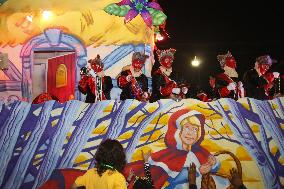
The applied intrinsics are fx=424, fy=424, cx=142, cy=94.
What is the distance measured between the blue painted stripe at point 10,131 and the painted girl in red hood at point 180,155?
64.5 inches

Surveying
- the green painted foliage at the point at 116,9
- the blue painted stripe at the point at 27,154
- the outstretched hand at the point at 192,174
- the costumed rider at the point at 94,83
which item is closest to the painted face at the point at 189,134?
the outstretched hand at the point at 192,174

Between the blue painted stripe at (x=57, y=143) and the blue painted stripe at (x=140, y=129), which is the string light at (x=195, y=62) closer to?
the blue painted stripe at (x=140, y=129)

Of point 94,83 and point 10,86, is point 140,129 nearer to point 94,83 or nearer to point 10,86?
point 94,83

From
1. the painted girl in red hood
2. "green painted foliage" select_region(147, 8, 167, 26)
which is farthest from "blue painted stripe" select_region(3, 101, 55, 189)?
"green painted foliage" select_region(147, 8, 167, 26)

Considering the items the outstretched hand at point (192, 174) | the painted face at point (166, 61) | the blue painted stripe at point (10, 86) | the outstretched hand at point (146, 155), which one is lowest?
the outstretched hand at point (192, 174)

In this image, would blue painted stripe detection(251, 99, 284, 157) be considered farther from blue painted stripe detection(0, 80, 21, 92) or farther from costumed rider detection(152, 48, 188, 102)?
blue painted stripe detection(0, 80, 21, 92)

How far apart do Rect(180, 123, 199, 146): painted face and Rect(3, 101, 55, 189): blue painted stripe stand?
1893 millimetres

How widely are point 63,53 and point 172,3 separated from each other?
5523mm

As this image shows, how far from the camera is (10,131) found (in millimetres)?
5902

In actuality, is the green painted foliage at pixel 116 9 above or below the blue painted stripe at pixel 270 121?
above

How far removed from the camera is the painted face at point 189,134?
578 centimetres

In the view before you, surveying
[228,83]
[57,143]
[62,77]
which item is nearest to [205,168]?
[57,143]

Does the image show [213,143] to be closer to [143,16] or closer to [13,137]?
[13,137]

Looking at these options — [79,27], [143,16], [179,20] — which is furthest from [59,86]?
[179,20]
